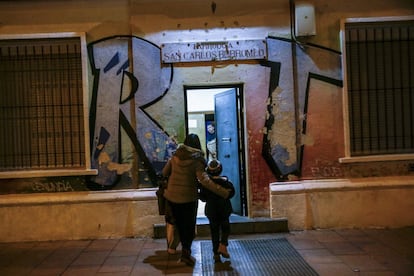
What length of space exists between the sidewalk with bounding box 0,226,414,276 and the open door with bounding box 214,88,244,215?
3.77 feet

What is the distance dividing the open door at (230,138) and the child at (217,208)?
1.95 meters

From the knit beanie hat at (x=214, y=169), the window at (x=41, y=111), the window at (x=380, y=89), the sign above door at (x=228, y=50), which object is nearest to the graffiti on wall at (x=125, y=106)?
the window at (x=41, y=111)

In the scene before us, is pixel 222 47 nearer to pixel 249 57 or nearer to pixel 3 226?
pixel 249 57

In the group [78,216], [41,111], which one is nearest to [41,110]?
[41,111]

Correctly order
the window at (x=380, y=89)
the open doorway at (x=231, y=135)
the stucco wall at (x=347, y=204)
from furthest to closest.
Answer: the open doorway at (x=231, y=135)
the window at (x=380, y=89)
the stucco wall at (x=347, y=204)

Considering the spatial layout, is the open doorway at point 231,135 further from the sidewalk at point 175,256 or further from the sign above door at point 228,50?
the sidewalk at point 175,256

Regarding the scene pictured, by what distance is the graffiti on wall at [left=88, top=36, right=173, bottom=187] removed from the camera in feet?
24.3

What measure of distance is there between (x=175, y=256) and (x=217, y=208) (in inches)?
40.1

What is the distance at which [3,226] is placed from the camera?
727 centimetres

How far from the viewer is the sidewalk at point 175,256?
223 inches

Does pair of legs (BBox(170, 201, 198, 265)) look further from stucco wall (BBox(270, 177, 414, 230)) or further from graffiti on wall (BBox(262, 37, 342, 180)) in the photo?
graffiti on wall (BBox(262, 37, 342, 180))

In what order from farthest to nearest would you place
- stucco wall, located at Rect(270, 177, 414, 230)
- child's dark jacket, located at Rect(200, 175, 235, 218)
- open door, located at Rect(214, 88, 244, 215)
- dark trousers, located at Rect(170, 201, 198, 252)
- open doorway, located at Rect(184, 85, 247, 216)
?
open door, located at Rect(214, 88, 244, 215)
open doorway, located at Rect(184, 85, 247, 216)
stucco wall, located at Rect(270, 177, 414, 230)
dark trousers, located at Rect(170, 201, 198, 252)
child's dark jacket, located at Rect(200, 175, 235, 218)

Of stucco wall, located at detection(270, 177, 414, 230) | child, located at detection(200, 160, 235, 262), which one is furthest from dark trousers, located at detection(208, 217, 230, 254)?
stucco wall, located at detection(270, 177, 414, 230)

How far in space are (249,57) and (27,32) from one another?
11.8ft
